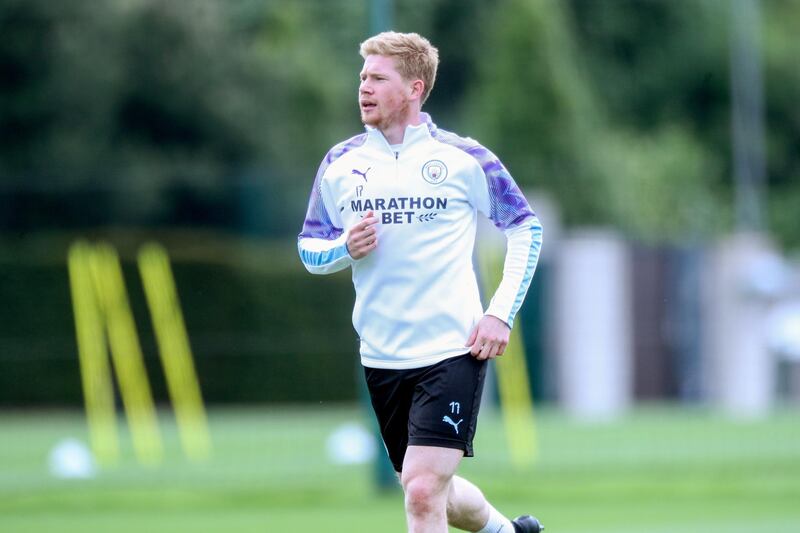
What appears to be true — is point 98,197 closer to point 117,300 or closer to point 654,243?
point 117,300

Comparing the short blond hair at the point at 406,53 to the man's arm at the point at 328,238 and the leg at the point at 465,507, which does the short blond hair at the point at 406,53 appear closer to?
the man's arm at the point at 328,238

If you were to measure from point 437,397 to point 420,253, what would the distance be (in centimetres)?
57

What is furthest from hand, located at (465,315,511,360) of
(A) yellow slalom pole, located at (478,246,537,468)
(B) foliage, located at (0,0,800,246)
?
(B) foliage, located at (0,0,800,246)

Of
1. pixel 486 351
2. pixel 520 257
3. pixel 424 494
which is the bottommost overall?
pixel 424 494

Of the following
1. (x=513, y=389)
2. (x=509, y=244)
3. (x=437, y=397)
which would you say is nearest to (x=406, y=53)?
(x=509, y=244)

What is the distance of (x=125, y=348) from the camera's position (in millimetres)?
24797

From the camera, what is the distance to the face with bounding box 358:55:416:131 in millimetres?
6836

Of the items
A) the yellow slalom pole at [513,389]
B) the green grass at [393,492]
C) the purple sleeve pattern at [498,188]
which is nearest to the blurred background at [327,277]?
the green grass at [393,492]

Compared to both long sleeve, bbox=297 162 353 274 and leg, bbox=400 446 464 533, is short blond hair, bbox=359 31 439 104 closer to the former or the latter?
long sleeve, bbox=297 162 353 274

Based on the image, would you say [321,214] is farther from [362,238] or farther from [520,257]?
[520,257]

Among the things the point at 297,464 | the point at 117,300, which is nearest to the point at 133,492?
the point at 297,464

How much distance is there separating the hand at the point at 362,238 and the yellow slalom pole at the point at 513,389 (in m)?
11.2

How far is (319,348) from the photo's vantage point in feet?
90.7

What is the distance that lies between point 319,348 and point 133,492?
12243mm
